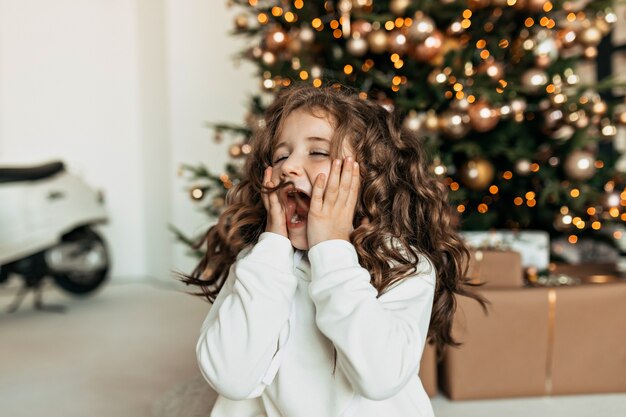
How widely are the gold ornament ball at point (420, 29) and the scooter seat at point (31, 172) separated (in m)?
2.08

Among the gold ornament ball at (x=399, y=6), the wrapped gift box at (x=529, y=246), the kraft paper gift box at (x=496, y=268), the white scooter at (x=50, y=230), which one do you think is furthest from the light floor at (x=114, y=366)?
the gold ornament ball at (x=399, y=6)

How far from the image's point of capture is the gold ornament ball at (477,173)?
212 cm

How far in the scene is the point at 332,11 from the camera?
227 cm

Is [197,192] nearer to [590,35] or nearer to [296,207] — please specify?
[296,207]

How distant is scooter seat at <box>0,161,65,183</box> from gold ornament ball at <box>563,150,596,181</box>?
248 centimetres

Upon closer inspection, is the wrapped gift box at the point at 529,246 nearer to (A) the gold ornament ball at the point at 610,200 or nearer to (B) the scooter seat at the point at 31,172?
(A) the gold ornament ball at the point at 610,200

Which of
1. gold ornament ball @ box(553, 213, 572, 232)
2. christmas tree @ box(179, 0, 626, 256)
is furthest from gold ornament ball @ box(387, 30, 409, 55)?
gold ornament ball @ box(553, 213, 572, 232)

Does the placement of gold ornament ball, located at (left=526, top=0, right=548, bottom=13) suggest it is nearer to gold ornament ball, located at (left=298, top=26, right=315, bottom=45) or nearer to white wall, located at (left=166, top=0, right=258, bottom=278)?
gold ornament ball, located at (left=298, top=26, right=315, bottom=45)

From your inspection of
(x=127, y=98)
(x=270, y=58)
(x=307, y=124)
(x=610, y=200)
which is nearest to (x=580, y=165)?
(x=610, y=200)

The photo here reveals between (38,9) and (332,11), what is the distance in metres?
2.55

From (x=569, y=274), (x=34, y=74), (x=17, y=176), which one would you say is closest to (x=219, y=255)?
(x=569, y=274)

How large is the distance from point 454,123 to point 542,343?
0.77m

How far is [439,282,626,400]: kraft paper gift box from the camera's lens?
1.63 m

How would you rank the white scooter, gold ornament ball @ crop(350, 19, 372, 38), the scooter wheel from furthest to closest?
the scooter wheel → the white scooter → gold ornament ball @ crop(350, 19, 372, 38)
